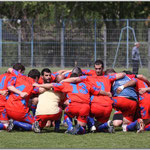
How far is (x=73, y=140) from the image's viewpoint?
6.87 metres

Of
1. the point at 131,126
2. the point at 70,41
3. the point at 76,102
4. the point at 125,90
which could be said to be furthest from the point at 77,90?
the point at 70,41

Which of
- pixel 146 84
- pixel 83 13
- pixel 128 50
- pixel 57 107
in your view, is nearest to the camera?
pixel 57 107

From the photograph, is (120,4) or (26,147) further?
(120,4)

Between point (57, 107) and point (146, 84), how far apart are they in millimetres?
1837

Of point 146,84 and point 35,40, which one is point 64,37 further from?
point 146,84

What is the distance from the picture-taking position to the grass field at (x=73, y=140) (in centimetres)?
636

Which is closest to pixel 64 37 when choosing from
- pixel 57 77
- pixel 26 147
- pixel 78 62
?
pixel 78 62

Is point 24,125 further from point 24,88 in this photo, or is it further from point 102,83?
point 102,83

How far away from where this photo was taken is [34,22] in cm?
1927

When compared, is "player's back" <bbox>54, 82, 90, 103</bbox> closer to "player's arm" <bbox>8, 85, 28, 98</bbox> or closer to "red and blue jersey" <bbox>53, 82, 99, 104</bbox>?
"red and blue jersey" <bbox>53, 82, 99, 104</bbox>

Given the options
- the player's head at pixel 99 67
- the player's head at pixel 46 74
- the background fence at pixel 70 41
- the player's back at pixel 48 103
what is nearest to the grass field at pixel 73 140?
the player's back at pixel 48 103

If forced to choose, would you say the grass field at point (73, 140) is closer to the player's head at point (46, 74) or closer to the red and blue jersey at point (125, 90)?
the red and blue jersey at point (125, 90)

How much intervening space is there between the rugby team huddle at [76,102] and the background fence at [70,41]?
10229 mm

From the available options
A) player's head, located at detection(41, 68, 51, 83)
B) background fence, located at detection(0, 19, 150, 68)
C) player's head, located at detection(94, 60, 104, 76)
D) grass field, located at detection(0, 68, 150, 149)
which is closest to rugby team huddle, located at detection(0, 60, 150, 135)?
player's head, located at detection(41, 68, 51, 83)
